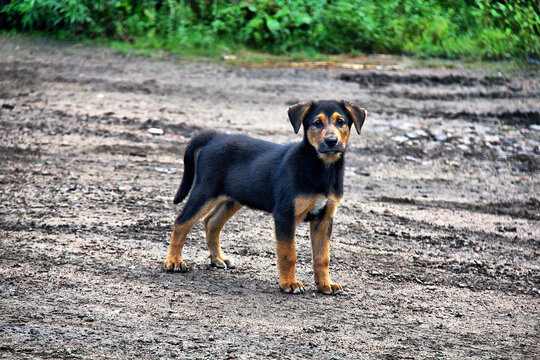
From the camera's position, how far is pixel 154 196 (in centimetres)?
777

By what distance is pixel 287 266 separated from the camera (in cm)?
543

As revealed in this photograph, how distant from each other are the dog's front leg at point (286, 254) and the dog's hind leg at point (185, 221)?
2.15ft

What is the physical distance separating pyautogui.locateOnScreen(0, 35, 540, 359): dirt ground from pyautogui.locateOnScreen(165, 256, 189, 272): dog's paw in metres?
0.06

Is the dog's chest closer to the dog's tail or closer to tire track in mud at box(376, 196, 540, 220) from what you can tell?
the dog's tail

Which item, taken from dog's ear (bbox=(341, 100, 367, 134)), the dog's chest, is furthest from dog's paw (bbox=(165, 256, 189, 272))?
dog's ear (bbox=(341, 100, 367, 134))

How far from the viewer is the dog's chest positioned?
535 centimetres

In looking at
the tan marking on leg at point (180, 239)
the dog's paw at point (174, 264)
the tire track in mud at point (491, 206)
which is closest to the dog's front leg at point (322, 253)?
the tan marking on leg at point (180, 239)

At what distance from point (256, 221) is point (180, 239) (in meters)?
1.63

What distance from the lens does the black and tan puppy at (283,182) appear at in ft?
17.5

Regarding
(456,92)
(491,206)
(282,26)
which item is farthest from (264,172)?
(282,26)

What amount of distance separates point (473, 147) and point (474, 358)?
6.06 metres

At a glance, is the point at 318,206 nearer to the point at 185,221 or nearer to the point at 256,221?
the point at 185,221

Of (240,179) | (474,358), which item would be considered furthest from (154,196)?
(474,358)

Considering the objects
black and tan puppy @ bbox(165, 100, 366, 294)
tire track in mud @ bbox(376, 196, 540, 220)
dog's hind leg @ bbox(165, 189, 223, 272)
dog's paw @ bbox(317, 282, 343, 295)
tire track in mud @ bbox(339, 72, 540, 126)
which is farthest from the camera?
tire track in mud @ bbox(339, 72, 540, 126)
